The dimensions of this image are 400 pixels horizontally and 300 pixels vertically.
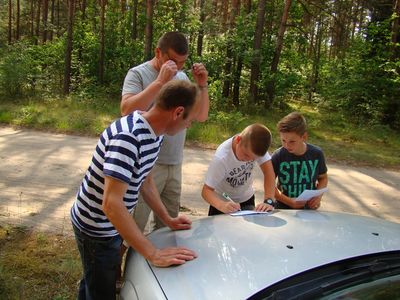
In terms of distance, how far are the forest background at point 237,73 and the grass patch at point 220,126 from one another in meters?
0.03

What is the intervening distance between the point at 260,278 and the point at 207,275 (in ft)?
0.74

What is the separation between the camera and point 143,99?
9.66ft

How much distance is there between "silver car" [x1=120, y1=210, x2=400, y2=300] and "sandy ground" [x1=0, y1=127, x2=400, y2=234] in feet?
9.63

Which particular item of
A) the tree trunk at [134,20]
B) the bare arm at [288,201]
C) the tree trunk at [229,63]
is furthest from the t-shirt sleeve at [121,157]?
the tree trunk at [134,20]

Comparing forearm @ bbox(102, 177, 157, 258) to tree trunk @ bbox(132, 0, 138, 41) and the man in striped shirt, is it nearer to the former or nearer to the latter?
the man in striped shirt

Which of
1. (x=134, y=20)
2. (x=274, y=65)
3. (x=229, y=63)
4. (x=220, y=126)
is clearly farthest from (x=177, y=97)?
(x=134, y=20)

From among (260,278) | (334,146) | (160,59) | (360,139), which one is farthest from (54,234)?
(360,139)

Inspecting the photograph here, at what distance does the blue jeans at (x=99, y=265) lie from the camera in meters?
2.25

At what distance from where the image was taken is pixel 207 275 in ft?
5.72

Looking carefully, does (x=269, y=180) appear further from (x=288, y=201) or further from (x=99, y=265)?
(x=99, y=265)

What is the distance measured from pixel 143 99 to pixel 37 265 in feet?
6.10

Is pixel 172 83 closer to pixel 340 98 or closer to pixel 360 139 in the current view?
pixel 360 139

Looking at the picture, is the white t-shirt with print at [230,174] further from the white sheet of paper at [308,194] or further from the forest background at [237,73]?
the forest background at [237,73]

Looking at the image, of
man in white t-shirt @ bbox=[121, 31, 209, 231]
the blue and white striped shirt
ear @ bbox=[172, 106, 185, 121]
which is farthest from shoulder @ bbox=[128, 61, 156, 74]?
ear @ bbox=[172, 106, 185, 121]
